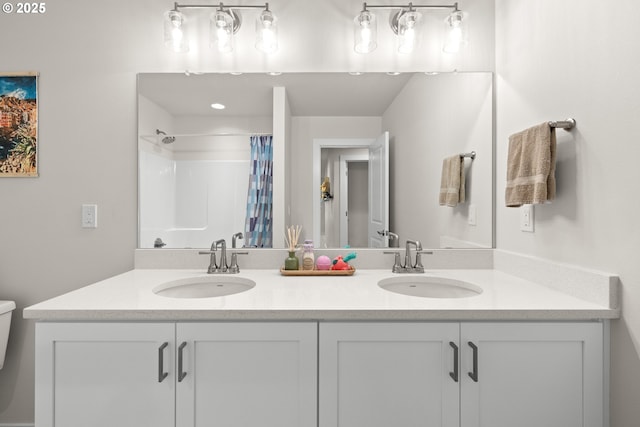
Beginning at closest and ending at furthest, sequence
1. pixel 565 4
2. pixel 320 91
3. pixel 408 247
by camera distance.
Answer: pixel 565 4 → pixel 408 247 → pixel 320 91

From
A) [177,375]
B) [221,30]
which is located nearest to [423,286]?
[177,375]

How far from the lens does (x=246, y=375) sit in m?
1.05

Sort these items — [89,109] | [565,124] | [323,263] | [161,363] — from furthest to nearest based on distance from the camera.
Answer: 1. [89,109]
2. [323,263]
3. [565,124]
4. [161,363]

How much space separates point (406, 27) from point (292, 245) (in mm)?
1222

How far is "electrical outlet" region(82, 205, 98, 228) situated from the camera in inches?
67.0

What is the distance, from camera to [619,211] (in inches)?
39.6

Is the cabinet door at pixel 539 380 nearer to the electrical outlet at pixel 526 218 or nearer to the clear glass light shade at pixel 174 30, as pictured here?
the electrical outlet at pixel 526 218

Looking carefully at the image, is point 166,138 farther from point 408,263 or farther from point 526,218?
point 526,218

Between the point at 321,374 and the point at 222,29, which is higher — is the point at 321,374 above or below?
below

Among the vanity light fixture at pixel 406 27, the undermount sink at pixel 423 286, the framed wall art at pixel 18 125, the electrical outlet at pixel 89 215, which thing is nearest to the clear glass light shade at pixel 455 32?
the vanity light fixture at pixel 406 27

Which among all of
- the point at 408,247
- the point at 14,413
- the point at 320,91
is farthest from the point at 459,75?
the point at 14,413

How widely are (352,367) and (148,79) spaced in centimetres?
166

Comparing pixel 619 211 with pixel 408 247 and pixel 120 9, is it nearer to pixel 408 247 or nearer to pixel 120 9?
pixel 408 247

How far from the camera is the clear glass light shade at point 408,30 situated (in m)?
1.65
